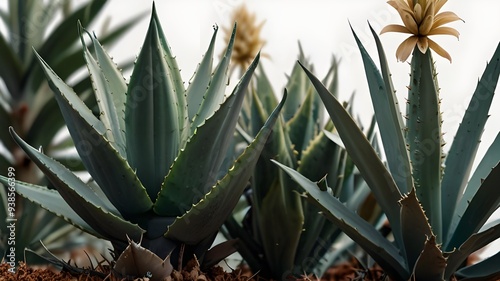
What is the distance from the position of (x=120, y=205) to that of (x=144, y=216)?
0.11 feet

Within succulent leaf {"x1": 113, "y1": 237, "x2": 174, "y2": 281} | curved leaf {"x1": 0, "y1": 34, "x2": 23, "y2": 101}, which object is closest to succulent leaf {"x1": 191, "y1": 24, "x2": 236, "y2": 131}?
succulent leaf {"x1": 113, "y1": 237, "x2": 174, "y2": 281}

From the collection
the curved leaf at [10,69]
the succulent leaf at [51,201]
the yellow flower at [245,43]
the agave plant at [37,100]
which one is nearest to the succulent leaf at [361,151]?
the succulent leaf at [51,201]

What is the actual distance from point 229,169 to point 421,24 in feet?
1.03

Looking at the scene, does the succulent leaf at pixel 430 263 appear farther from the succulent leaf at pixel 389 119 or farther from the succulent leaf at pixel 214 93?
the succulent leaf at pixel 214 93

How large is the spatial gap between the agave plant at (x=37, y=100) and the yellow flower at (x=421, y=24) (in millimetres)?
865

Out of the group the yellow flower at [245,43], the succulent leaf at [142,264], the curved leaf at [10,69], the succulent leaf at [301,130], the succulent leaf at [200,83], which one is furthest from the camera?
the curved leaf at [10,69]

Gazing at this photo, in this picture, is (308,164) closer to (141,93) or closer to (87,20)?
(141,93)

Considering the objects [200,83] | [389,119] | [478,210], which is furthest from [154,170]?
[478,210]

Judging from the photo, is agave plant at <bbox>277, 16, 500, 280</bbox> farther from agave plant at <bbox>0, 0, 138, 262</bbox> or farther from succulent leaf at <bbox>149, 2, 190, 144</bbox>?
agave plant at <bbox>0, 0, 138, 262</bbox>

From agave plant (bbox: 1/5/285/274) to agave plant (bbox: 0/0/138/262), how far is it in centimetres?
62

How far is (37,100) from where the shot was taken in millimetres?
1649

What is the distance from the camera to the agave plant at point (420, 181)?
0.88 metres

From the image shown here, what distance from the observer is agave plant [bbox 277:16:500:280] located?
88cm

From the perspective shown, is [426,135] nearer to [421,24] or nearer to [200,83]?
[421,24]
